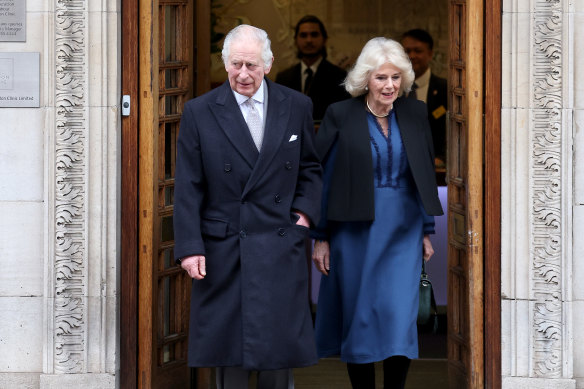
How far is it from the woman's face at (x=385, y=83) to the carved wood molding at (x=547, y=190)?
33.4 inches

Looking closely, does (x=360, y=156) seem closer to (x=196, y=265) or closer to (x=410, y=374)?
(x=196, y=265)

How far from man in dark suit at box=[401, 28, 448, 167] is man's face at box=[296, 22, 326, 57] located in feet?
2.47

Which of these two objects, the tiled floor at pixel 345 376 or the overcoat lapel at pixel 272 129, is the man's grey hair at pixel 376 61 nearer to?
the overcoat lapel at pixel 272 129

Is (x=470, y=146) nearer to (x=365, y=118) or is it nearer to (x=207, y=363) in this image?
(x=365, y=118)

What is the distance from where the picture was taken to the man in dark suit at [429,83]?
1096 centimetres

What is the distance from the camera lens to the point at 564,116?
285 inches

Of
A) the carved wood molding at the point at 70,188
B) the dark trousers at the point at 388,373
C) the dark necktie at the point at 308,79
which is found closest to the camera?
the dark trousers at the point at 388,373

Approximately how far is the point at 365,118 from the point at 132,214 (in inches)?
59.9

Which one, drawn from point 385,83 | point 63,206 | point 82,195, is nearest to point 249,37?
point 385,83

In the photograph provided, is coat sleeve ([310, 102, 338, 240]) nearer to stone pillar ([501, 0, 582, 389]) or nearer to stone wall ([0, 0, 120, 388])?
stone pillar ([501, 0, 582, 389])

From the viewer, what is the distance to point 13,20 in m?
7.42

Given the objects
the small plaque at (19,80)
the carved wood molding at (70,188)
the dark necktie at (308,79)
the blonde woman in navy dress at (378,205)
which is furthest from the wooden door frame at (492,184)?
the dark necktie at (308,79)

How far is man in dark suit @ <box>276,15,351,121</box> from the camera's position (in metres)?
11.3

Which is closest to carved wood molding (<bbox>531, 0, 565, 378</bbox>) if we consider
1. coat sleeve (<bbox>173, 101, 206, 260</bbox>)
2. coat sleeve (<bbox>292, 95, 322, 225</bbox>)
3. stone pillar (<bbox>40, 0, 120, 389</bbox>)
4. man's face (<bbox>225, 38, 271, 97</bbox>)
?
coat sleeve (<bbox>292, 95, 322, 225</bbox>)
